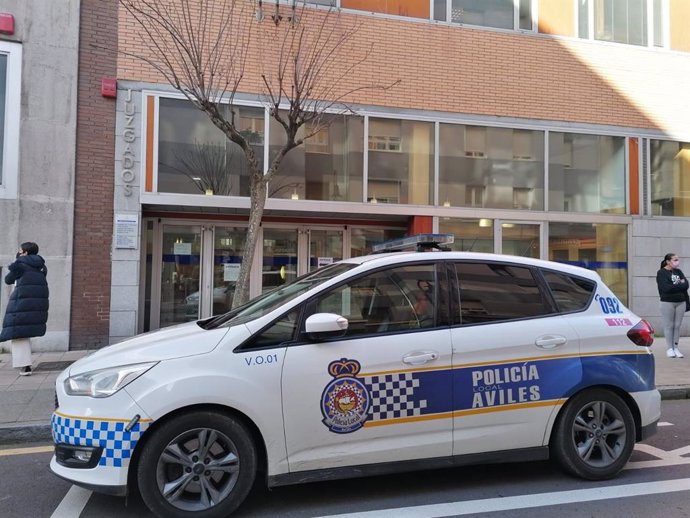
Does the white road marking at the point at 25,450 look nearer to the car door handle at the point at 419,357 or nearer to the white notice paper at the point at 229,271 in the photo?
the car door handle at the point at 419,357

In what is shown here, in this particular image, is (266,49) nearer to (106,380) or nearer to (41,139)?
(41,139)

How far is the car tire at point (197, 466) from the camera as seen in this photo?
10.9ft

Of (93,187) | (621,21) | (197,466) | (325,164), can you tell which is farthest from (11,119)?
(621,21)

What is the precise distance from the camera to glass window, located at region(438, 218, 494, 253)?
427 inches

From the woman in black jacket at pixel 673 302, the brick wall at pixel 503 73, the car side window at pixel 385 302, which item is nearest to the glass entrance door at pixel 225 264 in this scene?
the brick wall at pixel 503 73

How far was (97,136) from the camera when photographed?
9.18 meters

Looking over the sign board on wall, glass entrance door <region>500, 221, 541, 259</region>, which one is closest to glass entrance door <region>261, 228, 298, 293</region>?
the sign board on wall

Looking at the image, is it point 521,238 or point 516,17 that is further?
point 516,17

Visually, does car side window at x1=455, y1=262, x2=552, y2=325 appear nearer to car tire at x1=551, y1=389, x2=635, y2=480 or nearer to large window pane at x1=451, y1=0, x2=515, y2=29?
car tire at x1=551, y1=389, x2=635, y2=480

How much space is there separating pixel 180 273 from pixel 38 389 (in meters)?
3.93

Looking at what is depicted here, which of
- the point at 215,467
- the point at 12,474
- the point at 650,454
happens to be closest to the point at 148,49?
the point at 12,474

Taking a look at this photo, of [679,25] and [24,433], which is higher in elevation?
[679,25]

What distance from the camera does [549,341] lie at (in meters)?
4.04

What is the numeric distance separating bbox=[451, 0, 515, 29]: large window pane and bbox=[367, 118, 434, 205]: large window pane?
243cm
